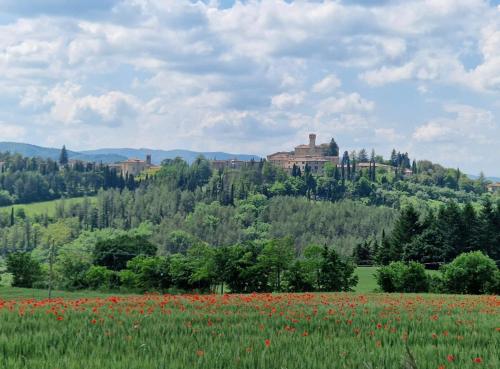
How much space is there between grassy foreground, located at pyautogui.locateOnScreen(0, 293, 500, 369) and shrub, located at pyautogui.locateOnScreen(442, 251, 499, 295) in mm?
29743

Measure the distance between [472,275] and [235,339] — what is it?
37.9m

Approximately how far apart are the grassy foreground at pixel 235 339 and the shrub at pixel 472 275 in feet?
97.6

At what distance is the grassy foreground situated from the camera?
30.0 feet

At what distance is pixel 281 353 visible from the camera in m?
9.84

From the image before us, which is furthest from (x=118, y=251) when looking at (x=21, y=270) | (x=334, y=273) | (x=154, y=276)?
(x=334, y=273)

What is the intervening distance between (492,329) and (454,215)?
331 ft

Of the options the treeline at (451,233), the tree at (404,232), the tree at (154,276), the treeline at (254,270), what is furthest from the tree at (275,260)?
the tree at (404,232)

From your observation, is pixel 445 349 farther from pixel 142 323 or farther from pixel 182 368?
pixel 142 323

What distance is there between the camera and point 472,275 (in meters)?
45.0

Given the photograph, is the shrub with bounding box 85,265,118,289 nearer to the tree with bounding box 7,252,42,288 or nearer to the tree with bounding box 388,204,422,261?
the tree with bounding box 7,252,42,288

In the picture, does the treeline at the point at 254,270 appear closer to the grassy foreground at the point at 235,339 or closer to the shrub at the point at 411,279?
the shrub at the point at 411,279

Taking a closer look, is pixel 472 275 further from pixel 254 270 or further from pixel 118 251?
pixel 118 251

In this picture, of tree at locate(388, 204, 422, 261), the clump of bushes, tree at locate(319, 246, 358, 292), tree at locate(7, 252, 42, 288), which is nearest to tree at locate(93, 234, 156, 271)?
tree at locate(7, 252, 42, 288)

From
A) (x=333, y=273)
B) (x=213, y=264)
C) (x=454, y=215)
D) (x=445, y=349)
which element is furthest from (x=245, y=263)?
(x=454, y=215)
